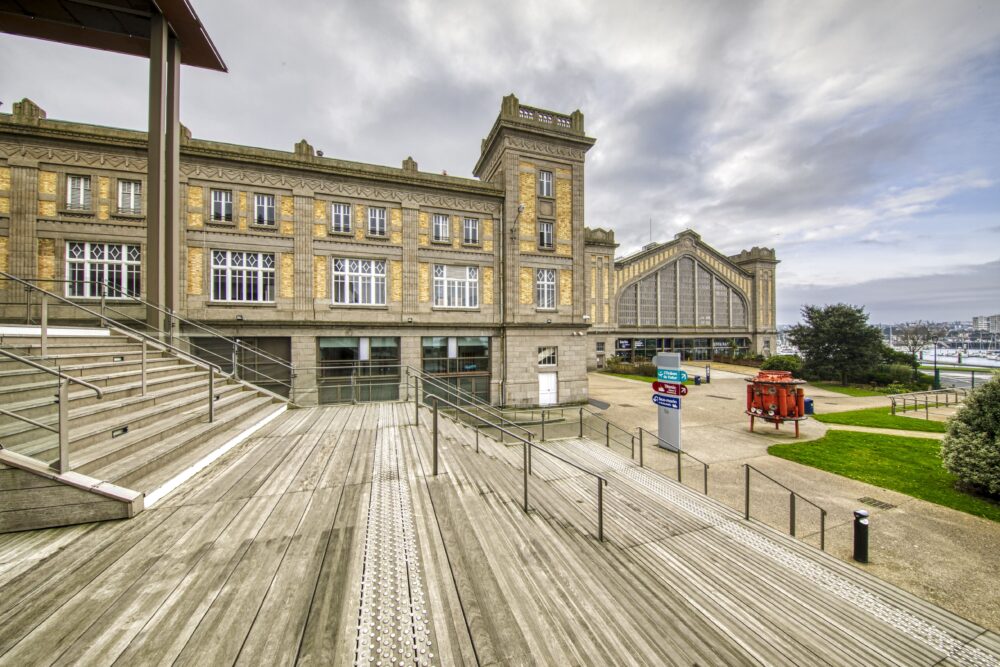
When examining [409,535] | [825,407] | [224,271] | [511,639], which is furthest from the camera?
[825,407]

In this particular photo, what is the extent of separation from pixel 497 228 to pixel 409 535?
16681mm

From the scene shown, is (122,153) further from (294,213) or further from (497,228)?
(497,228)

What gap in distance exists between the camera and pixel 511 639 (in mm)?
2543

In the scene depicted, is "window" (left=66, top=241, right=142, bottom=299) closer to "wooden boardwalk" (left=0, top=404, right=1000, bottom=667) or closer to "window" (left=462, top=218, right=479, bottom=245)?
"window" (left=462, top=218, right=479, bottom=245)

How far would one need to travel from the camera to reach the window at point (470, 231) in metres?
17.9

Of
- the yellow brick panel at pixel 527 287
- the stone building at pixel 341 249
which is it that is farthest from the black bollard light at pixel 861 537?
the yellow brick panel at pixel 527 287

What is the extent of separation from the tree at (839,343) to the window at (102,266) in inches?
1814

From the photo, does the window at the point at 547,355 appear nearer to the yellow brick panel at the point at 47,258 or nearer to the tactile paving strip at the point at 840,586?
the tactile paving strip at the point at 840,586

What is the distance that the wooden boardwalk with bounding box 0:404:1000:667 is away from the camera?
2.39 m

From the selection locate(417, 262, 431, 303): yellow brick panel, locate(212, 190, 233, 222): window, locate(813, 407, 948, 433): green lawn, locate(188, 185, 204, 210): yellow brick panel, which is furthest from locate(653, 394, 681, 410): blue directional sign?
locate(188, 185, 204, 210): yellow brick panel

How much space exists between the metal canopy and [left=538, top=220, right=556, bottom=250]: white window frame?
14.3m

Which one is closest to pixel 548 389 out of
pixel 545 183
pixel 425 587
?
pixel 545 183

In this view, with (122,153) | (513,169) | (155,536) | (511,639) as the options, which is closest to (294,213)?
(122,153)

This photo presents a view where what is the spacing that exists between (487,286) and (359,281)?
6.41m
